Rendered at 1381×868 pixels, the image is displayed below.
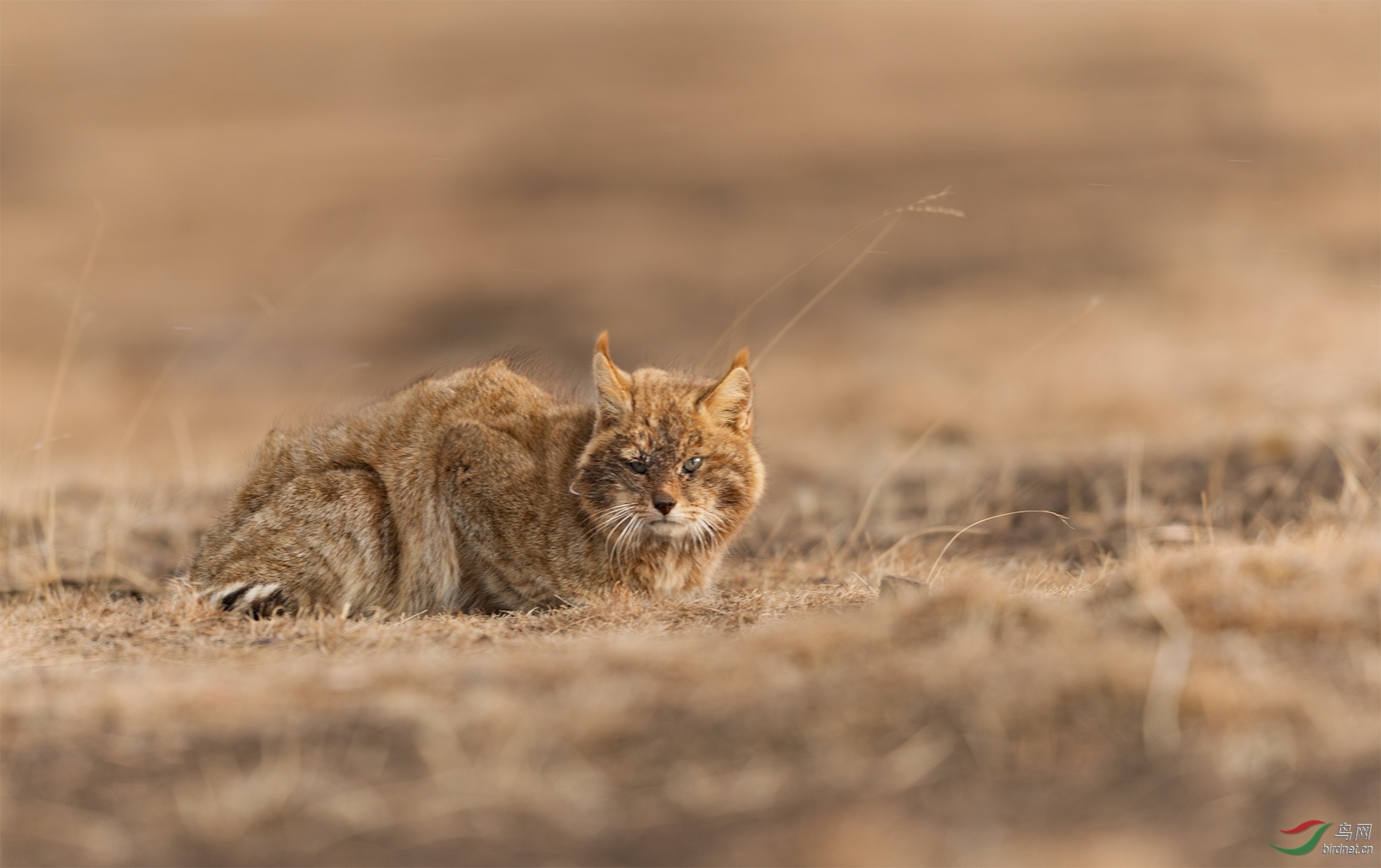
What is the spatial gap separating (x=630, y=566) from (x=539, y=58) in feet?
108

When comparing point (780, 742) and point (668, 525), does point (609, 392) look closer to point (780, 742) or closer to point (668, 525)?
point (668, 525)

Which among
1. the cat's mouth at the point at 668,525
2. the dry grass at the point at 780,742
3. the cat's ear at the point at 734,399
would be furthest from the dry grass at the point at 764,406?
the cat's ear at the point at 734,399

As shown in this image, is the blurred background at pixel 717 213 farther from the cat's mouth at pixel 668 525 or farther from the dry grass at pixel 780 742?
the dry grass at pixel 780 742

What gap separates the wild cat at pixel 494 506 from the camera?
547 centimetres

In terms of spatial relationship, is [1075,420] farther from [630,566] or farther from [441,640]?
[441,640]

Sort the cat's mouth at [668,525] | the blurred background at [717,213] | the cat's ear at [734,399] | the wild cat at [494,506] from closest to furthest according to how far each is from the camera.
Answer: the cat's mouth at [668,525]
the wild cat at [494,506]
the cat's ear at [734,399]
the blurred background at [717,213]

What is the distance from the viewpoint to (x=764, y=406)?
50.3 ft

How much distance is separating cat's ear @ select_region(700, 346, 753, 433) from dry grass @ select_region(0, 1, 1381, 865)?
0.91 metres

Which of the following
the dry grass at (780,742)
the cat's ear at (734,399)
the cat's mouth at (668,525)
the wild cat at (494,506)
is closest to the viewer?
the dry grass at (780,742)

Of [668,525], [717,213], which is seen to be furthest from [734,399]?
[717,213]

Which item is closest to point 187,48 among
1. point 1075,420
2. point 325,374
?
point 325,374

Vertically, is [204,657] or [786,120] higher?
[786,120]

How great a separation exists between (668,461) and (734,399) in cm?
55

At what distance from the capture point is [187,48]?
38688 millimetres
